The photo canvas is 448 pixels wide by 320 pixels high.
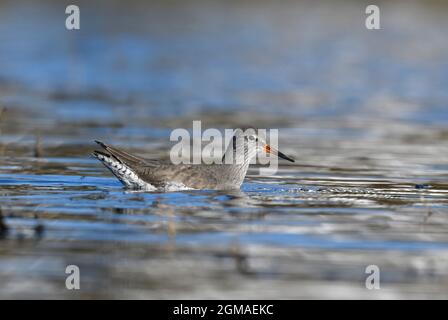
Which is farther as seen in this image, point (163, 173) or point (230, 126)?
point (230, 126)

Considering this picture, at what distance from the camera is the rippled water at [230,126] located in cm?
840

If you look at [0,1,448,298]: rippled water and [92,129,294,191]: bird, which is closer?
[0,1,448,298]: rippled water

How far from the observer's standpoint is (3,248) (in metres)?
8.84

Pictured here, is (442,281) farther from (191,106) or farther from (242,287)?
(191,106)

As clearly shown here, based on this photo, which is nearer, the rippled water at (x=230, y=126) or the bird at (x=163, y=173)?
the rippled water at (x=230, y=126)

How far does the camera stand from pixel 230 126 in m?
17.9

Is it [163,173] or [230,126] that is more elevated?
[230,126]

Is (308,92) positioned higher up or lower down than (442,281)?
higher up

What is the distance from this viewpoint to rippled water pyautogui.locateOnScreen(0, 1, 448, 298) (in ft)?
27.6

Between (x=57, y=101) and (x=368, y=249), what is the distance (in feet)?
40.9

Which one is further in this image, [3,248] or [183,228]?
[183,228]
